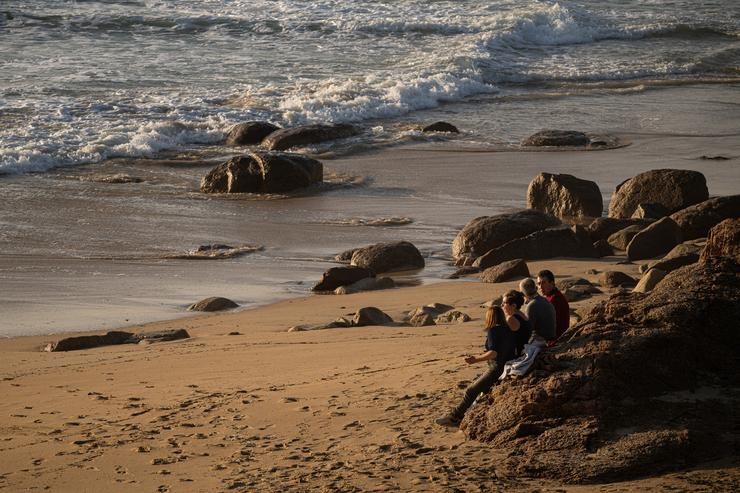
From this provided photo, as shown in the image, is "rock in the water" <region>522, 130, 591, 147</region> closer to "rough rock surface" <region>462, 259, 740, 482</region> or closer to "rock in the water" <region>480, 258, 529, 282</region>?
"rock in the water" <region>480, 258, 529, 282</region>

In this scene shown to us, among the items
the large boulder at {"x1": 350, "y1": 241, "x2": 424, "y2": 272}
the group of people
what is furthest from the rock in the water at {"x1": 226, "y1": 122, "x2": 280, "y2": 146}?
the group of people

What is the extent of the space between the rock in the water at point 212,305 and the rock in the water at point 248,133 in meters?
9.69

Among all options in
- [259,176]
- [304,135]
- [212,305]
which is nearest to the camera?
[212,305]

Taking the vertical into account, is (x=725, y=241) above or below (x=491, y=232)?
above

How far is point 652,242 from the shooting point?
13.0 meters

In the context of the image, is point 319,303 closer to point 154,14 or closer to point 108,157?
point 108,157

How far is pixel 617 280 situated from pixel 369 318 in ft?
8.30

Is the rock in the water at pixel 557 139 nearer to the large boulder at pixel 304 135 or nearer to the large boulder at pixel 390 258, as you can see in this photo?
the large boulder at pixel 304 135

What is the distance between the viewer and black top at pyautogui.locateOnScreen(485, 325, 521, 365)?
7316 mm

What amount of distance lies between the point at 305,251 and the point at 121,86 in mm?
12410

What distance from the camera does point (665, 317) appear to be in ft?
23.7

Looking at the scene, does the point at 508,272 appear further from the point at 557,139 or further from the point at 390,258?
the point at 557,139

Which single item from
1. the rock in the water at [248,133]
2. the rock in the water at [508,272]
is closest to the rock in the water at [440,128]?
the rock in the water at [248,133]

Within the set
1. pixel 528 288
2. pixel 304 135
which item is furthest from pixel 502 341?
pixel 304 135
